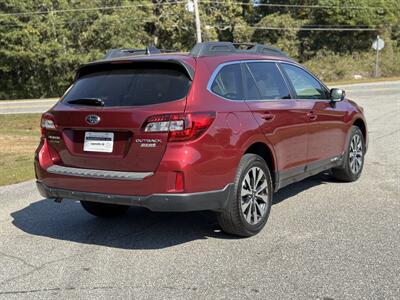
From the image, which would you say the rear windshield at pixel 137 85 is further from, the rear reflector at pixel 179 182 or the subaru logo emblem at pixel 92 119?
the rear reflector at pixel 179 182

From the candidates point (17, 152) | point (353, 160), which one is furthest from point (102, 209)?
point (17, 152)

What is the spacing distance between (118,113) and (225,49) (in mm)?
1432

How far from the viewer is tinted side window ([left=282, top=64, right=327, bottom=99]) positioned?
6469 mm

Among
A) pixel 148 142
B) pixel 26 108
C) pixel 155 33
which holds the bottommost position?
pixel 26 108

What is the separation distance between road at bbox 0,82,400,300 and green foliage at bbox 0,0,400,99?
118 feet

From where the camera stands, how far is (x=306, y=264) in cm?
463

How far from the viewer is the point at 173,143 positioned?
15.4 feet

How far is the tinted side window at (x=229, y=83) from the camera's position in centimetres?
519

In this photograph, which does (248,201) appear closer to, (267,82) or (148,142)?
(148,142)

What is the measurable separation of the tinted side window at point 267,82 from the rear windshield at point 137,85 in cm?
87

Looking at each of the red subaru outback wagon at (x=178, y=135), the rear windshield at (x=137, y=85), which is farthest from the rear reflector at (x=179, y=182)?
the rear windshield at (x=137, y=85)

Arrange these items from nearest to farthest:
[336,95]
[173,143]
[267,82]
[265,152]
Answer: [173,143]
[265,152]
[267,82]
[336,95]

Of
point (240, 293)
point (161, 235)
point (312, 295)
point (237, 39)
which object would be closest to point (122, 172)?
point (161, 235)

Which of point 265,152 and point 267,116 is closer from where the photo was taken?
point 267,116
